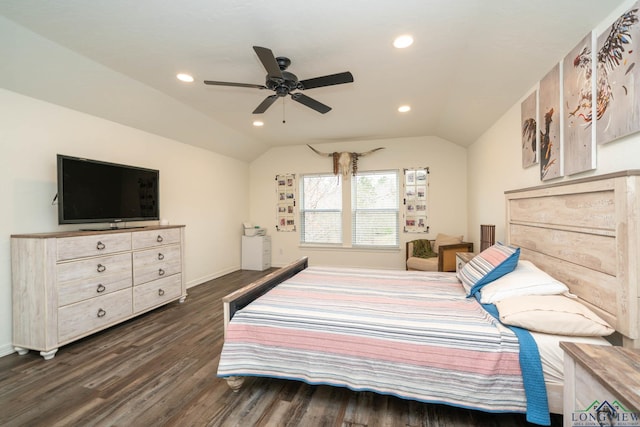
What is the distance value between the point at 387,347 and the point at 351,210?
159 inches

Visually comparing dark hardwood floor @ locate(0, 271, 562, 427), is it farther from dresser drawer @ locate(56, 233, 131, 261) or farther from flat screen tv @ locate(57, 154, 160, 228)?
flat screen tv @ locate(57, 154, 160, 228)

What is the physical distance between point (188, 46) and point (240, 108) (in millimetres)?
1405

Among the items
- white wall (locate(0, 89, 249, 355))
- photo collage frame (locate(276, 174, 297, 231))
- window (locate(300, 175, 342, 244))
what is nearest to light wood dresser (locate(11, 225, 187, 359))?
white wall (locate(0, 89, 249, 355))

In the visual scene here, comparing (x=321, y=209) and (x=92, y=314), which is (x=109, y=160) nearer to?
(x=92, y=314)

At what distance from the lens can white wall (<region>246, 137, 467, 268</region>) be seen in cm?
504

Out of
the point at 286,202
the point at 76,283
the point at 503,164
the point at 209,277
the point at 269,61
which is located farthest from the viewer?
the point at 286,202

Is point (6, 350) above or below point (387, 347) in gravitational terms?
below

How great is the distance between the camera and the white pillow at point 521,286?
1694 mm

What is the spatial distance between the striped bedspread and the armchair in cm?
196

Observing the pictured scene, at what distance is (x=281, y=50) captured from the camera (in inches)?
92.4

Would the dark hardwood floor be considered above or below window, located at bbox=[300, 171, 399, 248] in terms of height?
below

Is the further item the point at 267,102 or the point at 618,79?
the point at 267,102

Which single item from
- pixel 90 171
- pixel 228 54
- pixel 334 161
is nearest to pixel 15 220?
pixel 90 171

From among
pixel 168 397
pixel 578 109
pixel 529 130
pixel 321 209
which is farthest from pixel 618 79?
pixel 321 209
